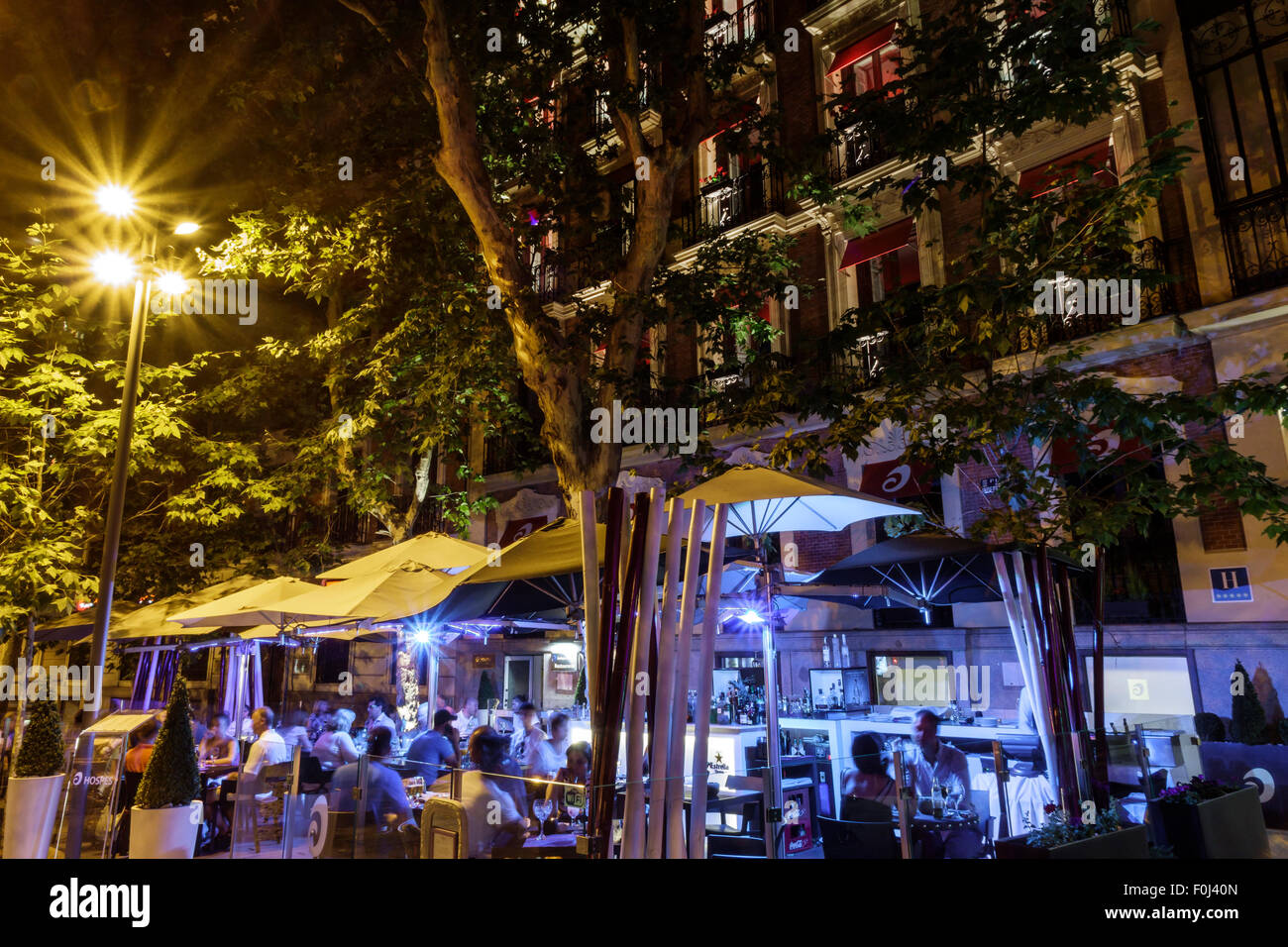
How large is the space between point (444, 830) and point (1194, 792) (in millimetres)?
5642

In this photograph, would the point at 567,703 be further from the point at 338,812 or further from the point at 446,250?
the point at 338,812

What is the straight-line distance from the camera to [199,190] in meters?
14.1

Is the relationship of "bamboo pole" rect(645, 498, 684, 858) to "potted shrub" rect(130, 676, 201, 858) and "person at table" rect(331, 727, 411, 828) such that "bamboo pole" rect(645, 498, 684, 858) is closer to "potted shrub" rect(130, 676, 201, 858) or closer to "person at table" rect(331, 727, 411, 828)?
"person at table" rect(331, 727, 411, 828)

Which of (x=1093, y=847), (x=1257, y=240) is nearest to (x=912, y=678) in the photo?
(x=1257, y=240)

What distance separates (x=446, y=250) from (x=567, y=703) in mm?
11090

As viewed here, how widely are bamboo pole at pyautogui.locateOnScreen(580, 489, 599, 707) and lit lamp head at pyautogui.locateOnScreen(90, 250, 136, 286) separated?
8932mm

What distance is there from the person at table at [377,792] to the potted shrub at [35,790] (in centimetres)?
300

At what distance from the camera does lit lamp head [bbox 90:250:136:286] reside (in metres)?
10.7

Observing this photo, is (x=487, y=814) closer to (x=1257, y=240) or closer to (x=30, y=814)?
(x=30, y=814)

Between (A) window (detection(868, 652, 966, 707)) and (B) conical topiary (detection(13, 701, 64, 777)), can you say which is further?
(A) window (detection(868, 652, 966, 707))

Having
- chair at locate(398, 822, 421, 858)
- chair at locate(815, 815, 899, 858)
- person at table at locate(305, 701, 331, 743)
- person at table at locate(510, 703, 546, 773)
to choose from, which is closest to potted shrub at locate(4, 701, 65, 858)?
chair at locate(398, 822, 421, 858)

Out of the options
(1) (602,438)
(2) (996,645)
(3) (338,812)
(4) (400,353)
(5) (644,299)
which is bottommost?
(3) (338,812)
